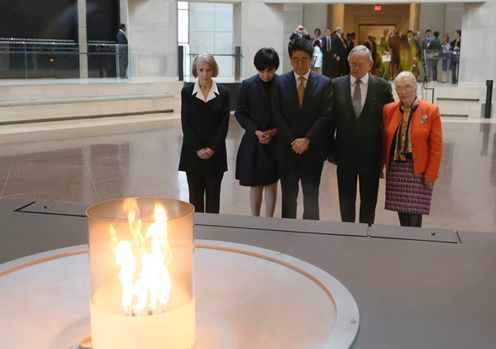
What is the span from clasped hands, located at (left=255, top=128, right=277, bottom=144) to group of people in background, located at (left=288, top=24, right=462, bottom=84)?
47.1ft

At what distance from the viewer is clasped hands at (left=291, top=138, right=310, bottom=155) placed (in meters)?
4.93

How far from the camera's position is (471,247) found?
230 cm

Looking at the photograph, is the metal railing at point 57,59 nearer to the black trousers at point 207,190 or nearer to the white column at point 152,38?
the white column at point 152,38

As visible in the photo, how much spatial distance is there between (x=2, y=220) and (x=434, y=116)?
3.26 metres

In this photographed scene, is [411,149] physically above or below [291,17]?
below

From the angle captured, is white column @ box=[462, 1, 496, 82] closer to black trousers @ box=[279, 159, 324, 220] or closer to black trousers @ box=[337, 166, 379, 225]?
black trousers @ box=[337, 166, 379, 225]

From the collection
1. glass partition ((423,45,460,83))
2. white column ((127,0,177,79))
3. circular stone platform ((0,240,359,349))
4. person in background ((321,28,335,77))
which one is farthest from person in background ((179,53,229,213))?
person in background ((321,28,335,77))

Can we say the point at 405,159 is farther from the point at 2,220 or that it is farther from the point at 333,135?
the point at 2,220

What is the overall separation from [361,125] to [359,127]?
2 cm

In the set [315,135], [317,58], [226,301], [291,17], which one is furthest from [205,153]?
[291,17]

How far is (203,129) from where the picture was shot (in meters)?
5.42

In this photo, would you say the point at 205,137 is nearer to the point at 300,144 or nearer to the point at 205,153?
the point at 205,153

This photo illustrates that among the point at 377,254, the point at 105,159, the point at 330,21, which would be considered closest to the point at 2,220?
the point at 377,254

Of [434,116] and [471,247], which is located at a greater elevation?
[434,116]
